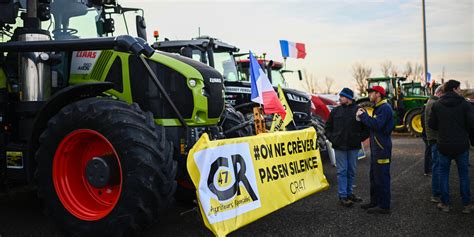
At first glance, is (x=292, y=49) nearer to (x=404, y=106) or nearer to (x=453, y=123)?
(x=404, y=106)

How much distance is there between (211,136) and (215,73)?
0.81m

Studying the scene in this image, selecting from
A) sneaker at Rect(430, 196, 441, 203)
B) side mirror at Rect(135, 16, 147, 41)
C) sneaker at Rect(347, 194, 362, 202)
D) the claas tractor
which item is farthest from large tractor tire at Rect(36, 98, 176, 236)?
the claas tractor

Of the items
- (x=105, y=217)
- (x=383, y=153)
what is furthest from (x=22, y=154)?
(x=383, y=153)

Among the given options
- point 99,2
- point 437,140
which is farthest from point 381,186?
point 99,2

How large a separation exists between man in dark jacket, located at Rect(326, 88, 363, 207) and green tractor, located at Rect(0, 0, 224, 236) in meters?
2.07

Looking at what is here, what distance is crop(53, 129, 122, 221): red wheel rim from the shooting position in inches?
179

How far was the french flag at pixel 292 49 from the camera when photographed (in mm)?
15180

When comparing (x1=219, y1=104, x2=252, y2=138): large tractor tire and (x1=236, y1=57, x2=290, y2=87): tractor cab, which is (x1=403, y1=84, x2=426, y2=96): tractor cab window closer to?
(x1=236, y1=57, x2=290, y2=87): tractor cab

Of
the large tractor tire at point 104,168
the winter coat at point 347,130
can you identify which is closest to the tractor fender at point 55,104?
the large tractor tire at point 104,168

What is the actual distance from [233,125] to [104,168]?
91.1 inches

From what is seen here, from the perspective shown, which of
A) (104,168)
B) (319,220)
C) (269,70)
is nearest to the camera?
(104,168)

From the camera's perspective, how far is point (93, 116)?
14.3ft

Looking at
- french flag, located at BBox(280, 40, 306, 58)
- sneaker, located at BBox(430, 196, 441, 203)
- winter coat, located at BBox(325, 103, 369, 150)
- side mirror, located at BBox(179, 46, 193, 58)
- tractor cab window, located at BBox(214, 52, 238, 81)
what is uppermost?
french flag, located at BBox(280, 40, 306, 58)

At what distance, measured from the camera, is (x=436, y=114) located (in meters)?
6.23
